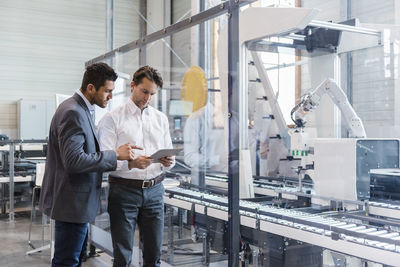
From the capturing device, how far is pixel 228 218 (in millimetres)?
2436

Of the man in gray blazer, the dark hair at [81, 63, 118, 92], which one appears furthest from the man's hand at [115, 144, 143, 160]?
the dark hair at [81, 63, 118, 92]

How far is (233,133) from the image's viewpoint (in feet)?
7.89

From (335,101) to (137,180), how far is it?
166cm

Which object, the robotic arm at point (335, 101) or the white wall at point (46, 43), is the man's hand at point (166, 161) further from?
the white wall at point (46, 43)

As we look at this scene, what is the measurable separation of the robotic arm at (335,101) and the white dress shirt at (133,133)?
110 cm

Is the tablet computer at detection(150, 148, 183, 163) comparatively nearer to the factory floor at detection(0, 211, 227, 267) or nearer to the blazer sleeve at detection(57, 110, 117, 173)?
the blazer sleeve at detection(57, 110, 117, 173)

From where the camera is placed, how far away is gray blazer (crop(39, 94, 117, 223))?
2125 millimetres

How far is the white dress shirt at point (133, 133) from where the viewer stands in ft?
8.13

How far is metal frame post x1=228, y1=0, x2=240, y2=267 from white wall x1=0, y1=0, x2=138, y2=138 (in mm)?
7475

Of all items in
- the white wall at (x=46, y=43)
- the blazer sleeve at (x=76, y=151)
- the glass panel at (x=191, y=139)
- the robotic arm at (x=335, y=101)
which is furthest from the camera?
the white wall at (x=46, y=43)

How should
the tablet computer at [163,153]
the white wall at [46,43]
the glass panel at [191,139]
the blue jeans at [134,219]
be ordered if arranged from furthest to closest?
the white wall at [46,43]
the glass panel at [191,139]
the blue jeans at [134,219]
the tablet computer at [163,153]

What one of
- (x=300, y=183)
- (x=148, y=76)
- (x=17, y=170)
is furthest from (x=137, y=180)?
(x=17, y=170)

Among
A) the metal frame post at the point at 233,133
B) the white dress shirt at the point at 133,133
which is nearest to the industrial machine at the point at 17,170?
the white dress shirt at the point at 133,133

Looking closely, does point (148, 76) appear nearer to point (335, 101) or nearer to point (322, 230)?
point (322, 230)
